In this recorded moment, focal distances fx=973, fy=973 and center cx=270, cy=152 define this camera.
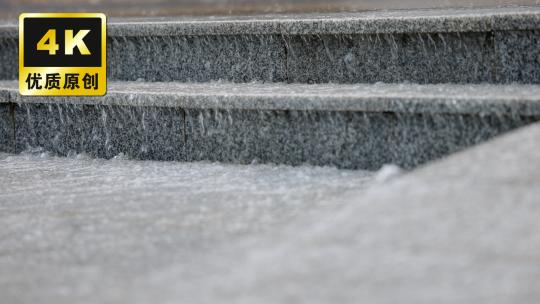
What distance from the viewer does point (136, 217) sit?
8.10ft

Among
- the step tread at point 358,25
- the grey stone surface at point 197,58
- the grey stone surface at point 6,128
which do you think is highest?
the step tread at point 358,25

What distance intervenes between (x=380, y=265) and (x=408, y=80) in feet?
5.64

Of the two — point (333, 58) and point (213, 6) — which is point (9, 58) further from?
point (333, 58)

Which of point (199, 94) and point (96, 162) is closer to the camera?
point (199, 94)

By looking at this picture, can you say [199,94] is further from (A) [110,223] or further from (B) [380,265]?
(B) [380,265]

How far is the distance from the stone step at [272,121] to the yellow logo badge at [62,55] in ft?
0.29

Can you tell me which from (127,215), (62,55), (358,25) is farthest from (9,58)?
(127,215)

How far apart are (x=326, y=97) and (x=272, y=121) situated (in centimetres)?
25

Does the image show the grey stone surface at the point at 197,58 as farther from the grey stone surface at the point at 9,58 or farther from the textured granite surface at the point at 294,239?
the textured granite surface at the point at 294,239

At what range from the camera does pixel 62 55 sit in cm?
385

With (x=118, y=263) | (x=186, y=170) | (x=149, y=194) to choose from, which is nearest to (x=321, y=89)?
(x=186, y=170)

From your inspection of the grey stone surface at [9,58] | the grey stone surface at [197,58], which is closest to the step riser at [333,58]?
the grey stone surface at [197,58]

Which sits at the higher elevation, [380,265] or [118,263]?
[380,265]

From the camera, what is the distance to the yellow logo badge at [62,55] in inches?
145
